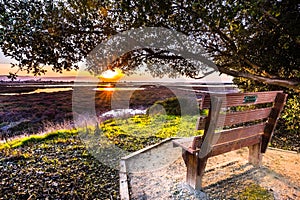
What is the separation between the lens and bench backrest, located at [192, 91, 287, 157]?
276 cm

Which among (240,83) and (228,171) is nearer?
(228,171)

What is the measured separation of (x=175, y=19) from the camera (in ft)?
13.2

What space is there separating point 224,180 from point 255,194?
1.78 ft

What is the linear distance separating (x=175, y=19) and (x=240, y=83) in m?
5.09

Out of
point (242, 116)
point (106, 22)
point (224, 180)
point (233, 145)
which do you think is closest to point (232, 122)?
point (242, 116)

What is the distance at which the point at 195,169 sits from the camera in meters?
3.27

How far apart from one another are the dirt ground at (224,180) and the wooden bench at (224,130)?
11.1 inches

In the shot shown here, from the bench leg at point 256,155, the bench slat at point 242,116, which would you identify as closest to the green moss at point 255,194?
the bench leg at point 256,155

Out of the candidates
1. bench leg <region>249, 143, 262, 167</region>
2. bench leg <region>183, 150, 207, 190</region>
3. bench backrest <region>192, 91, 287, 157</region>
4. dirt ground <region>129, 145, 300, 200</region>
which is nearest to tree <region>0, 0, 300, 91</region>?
bench backrest <region>192, 91, 287, 157</region>

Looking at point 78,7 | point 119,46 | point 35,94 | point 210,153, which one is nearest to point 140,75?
point 119,46

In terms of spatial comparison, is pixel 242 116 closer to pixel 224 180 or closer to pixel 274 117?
pixel 274 117

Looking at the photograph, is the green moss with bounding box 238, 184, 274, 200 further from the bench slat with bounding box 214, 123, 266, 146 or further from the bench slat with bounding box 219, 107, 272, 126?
the bench slat with bounding box 219, 107, 272, 126

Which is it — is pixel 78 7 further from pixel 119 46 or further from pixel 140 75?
pixel 140 75

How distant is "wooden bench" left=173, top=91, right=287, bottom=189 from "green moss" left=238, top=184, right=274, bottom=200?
701 millimetres
